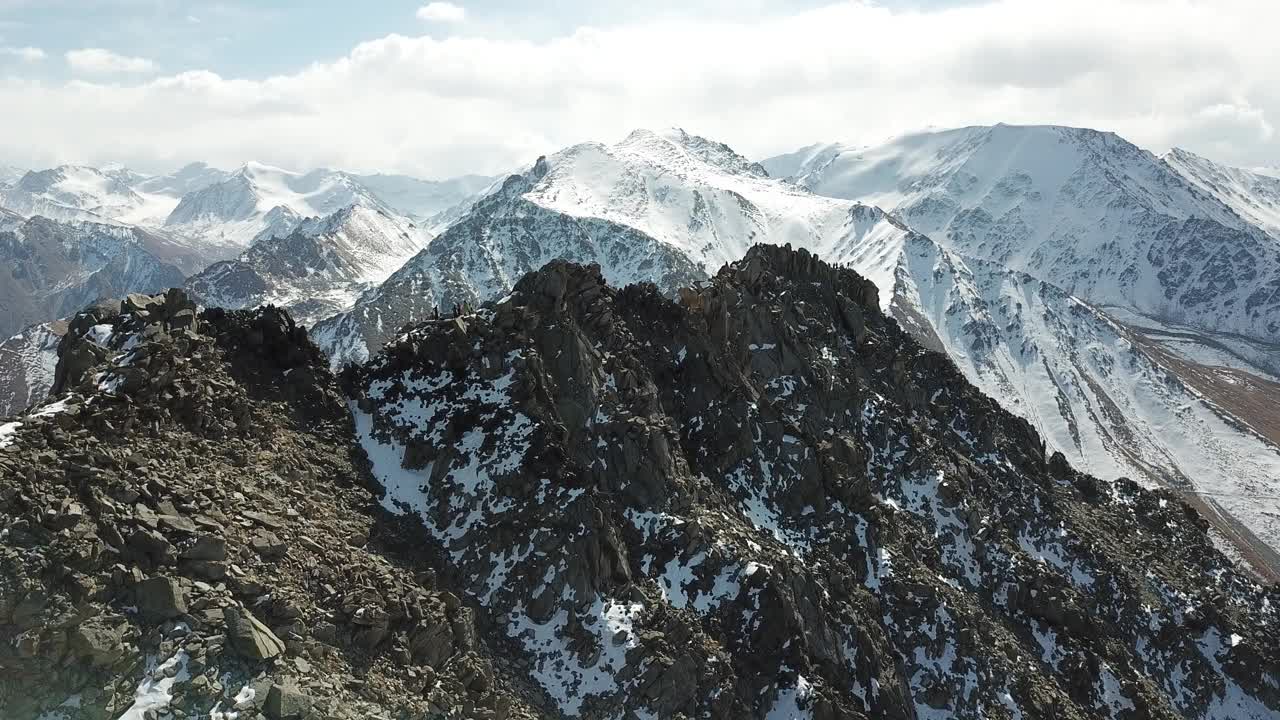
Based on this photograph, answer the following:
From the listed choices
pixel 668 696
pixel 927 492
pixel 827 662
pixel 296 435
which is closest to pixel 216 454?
pixel 296 435

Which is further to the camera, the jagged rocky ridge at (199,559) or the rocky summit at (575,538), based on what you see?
the rocky summit at (575,538)

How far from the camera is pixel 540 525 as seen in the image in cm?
4981

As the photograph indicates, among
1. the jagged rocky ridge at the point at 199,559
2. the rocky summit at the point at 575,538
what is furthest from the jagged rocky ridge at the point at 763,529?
the jagged rocky ridge at the point at 199,559

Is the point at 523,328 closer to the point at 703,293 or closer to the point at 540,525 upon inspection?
the point at 540,525

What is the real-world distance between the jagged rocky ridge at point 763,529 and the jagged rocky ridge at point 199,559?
228 inches

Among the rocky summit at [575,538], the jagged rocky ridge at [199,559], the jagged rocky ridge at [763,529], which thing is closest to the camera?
the jagged rocky ridge at [199,559]

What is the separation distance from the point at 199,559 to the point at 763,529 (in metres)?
41.9

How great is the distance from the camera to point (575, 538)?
4925cm

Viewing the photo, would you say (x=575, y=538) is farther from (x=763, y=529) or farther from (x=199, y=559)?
(x=199, y=559)

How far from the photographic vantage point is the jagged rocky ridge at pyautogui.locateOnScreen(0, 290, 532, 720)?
2762 centimetres

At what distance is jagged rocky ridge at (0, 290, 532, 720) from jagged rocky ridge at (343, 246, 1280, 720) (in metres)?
5.80

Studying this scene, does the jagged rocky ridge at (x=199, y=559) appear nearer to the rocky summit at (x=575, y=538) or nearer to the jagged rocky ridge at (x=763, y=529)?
the rocky summit at (x=575, y=538)

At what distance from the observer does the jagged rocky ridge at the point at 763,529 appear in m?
48.8

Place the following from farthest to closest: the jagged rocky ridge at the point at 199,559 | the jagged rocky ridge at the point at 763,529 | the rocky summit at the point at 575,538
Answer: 1. the jagged rocky ridge at the point at 763,529
2. the rocky summit at the point at 575,538
3. the jagged rocky ridge at the point at 199,559
